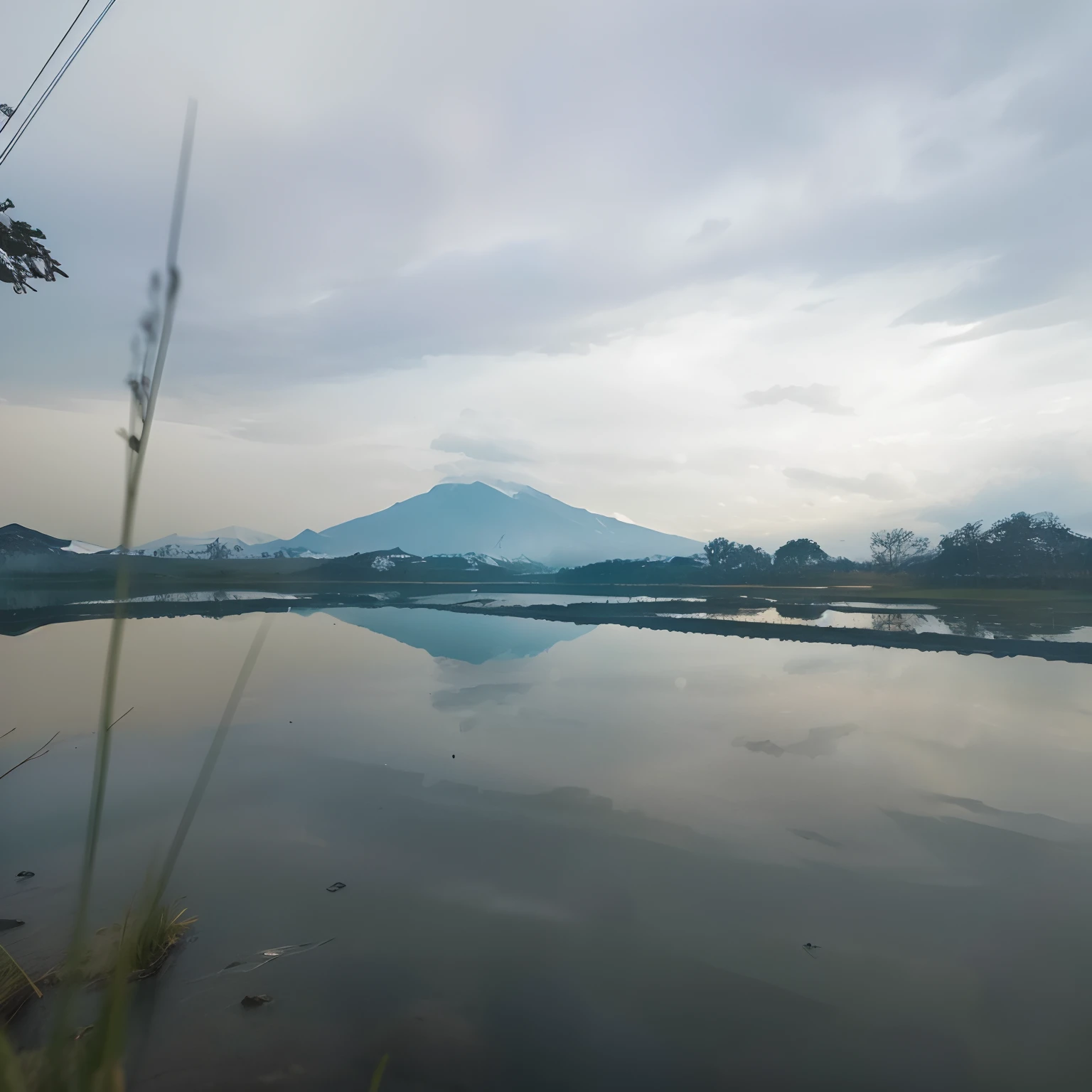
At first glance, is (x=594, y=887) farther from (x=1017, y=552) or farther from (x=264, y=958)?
(x=1017, y=552)

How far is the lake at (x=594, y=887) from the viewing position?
14.7 ft

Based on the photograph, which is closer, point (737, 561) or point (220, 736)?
point (220, 736)

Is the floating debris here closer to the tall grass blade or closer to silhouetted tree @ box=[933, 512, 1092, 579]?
the tall grass blade

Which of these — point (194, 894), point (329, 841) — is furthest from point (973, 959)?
point (194, 894)

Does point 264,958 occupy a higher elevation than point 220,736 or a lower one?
lower

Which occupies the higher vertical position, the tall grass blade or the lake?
the tall grass blade

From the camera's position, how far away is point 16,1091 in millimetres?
1109

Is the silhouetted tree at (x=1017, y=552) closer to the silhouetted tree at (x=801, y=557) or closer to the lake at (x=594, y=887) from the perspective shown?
the silhouetted tree at (x=801, y=557)

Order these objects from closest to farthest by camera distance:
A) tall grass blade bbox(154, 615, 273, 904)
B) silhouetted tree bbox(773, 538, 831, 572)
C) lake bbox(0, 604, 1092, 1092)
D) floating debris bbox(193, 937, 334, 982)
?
1. tall grass blade bbox(154, 615, 273, 904)
2. lake bbox(0, 604, 1092, 1092)
3. floating debris bbox(193, 937, 334, 982)
4. silhouetted tree bbox(773, 538, 831, 572)

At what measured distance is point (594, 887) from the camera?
A: 6.54m

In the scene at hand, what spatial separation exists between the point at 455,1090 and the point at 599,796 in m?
4.82

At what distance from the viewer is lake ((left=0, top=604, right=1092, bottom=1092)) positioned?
4.49 m

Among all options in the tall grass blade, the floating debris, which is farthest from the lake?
the tall grass blade

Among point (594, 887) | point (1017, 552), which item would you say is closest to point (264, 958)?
point (594, 887)
